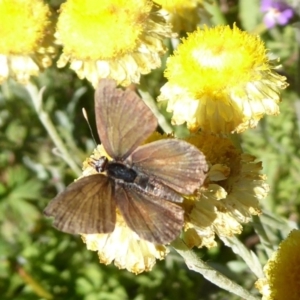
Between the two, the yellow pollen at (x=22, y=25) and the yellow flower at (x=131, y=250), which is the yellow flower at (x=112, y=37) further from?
the yellow flower at (x=131, y=250)

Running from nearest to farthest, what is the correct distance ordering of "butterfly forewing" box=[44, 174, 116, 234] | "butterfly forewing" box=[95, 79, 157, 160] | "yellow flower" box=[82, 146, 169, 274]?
1. "butterfly forewing" box=[44, 174, 116, 234]
2. "butterfly forewing" box=[95, 79, 157, 160]
3. "yellow flower" box=[82, 146, 169, 274]

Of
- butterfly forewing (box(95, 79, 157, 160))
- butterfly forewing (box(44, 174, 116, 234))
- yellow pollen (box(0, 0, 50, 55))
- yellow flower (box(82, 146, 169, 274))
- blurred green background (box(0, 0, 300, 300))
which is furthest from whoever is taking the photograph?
blurred green background (box(0, 0, 300, 300))

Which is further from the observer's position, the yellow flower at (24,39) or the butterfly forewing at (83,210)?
the yellow flower at (24,39)

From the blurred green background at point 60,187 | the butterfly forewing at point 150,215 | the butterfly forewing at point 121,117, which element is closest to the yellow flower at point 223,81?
the butterfly forewing at point 121,117

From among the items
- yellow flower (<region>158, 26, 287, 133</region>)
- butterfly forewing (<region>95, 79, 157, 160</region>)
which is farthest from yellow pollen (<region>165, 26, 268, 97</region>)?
butterfly forewing (<region>95, 79, 157, 160</region>)

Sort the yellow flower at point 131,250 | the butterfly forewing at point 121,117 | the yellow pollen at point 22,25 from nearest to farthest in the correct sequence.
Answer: the butterfly forewing at point 121,117 < the yellow flower at point 131,250 < the yellow pollen at point 22,25

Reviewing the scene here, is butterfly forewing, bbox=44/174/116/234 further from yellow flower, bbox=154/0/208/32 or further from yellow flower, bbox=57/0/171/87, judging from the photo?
yellow flower, bbox=154/0/208/32

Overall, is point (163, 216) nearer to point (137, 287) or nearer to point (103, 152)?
point (103, 152)
